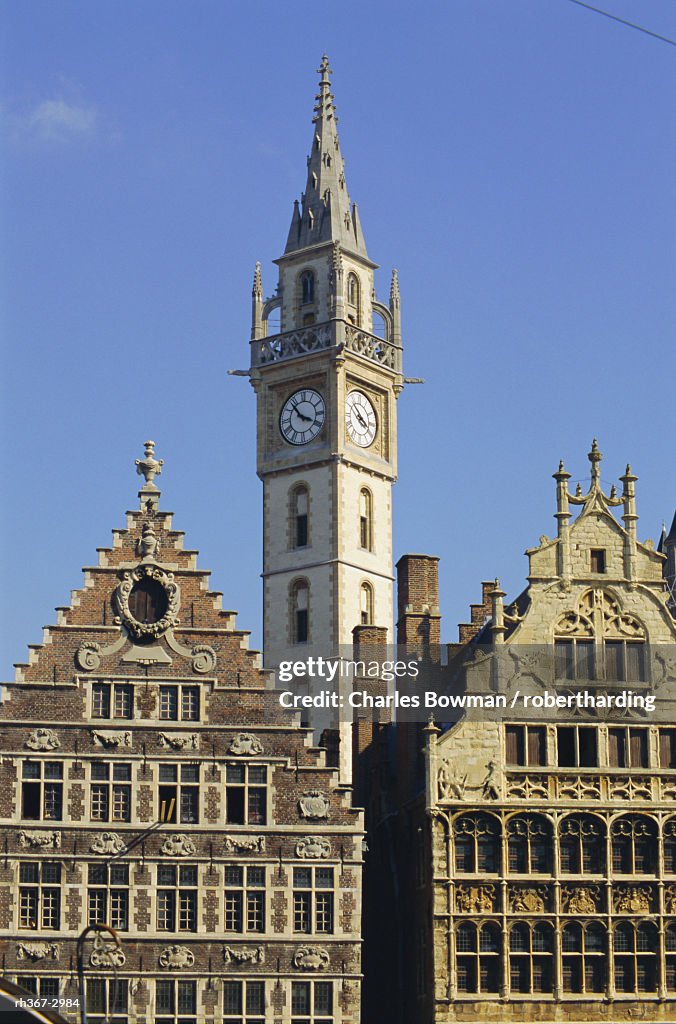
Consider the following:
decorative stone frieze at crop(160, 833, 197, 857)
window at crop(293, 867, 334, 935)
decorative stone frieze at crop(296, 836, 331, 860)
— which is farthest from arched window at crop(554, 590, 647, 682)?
decorative stone frieze at crop(160, 833, 197, 857)

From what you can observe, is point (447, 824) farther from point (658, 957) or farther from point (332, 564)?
point (332, 564)

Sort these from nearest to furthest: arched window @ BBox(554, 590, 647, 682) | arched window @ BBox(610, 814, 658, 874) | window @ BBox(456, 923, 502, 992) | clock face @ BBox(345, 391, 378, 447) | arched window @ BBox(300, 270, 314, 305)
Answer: window @ BBox(456, 923, 502, 992) → arched window @ BBox(610, 814, 658, 874) → arched window @ BBox(554, 590, 647, 682) → clock face @ BBox(345, 391, 378, 447) → arched window @ BBox(300, 270, 314, 305)

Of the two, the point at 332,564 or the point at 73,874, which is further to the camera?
the point at 332,564

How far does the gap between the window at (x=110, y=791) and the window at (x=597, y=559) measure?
537 inches

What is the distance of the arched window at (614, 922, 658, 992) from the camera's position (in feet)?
191

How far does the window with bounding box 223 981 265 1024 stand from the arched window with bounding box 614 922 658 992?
924 cm

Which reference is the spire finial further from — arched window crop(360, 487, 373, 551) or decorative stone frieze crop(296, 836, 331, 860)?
arched window crop(360, 487, 373, 551)

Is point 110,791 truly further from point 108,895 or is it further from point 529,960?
point 529,960

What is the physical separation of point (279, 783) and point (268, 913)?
3.31 m

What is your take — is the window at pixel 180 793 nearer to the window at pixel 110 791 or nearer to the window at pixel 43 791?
the window at pixel 110 791

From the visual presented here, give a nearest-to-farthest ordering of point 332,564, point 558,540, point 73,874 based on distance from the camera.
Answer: point 73,874 < point 558,540 < point 332,564

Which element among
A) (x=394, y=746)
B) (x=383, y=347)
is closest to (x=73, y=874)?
(x=394, y=746)

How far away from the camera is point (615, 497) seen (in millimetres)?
61531

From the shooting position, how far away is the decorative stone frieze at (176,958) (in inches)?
2231
